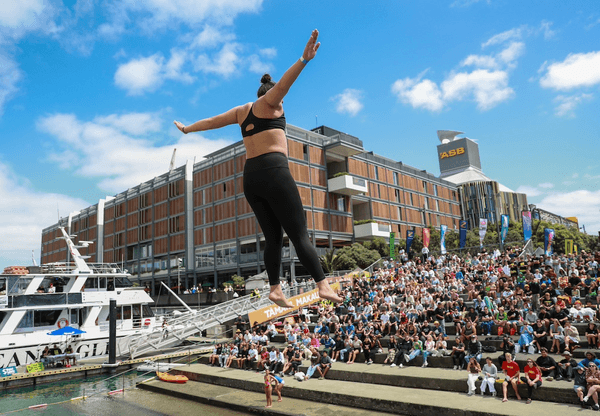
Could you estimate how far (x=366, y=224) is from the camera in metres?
47.2

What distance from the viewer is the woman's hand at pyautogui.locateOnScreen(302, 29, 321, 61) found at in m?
2.93

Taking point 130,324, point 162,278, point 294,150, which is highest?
point 294,150

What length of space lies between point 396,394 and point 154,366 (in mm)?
14378

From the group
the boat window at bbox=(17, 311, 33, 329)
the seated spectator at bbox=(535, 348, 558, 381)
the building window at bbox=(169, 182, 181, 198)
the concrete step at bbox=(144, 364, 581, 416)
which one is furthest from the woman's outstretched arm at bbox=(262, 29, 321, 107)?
the building window at bbox=(169, 182, 181, 198)

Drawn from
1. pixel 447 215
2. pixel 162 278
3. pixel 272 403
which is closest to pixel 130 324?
pixel 272 403

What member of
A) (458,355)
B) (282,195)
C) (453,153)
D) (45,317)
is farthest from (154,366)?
(453,153)

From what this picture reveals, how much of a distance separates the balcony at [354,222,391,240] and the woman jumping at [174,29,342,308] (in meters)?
43.9

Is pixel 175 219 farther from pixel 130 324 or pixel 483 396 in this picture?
pixel 483 396

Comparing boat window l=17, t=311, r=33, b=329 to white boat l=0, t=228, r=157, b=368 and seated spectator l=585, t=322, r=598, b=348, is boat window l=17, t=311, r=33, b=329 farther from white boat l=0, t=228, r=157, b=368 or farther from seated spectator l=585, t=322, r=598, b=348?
seated spectator l=585, t=322, r=598, b=348

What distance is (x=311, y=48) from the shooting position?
295 cm

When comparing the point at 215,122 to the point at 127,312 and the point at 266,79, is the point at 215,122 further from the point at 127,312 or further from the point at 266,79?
the point at 127,312

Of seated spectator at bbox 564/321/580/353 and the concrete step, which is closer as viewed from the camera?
the concrete step

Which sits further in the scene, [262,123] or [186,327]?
[186,327]

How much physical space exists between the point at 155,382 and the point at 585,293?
18.5 meters
